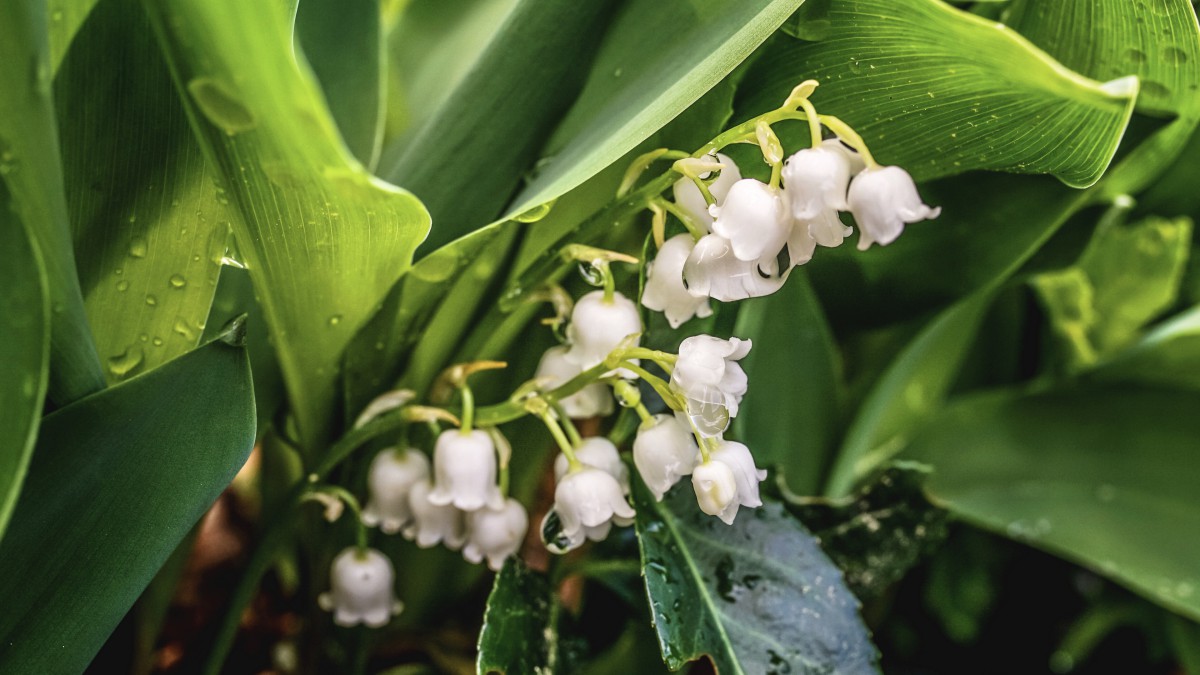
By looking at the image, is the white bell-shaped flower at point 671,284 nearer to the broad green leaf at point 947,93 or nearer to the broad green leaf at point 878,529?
the broad green leaf at point 947,93

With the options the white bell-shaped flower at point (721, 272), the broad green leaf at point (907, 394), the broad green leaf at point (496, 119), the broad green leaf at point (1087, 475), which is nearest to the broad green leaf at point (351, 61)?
the broad green leaf at point (496, 119)

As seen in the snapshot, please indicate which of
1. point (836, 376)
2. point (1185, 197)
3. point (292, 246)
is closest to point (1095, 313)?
point (1185, 197)

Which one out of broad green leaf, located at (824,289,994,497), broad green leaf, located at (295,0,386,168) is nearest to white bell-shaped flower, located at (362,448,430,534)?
broad green leaf, located at (295,0,386,168)

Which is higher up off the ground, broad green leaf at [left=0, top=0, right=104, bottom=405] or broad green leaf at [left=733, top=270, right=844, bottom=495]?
broad green leaf at [left=0, top=0, right=104, bottom=405]

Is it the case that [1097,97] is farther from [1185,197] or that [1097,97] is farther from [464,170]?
[1185,197]

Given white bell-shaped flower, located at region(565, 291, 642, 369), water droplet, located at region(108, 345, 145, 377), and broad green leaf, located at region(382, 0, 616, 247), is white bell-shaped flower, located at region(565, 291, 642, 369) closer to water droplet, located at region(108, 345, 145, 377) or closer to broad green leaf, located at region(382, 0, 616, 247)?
broad green leaf, located at region(382, 0, 616, 247)

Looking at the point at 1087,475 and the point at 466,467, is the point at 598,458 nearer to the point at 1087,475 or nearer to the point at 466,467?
the point at 466,467
